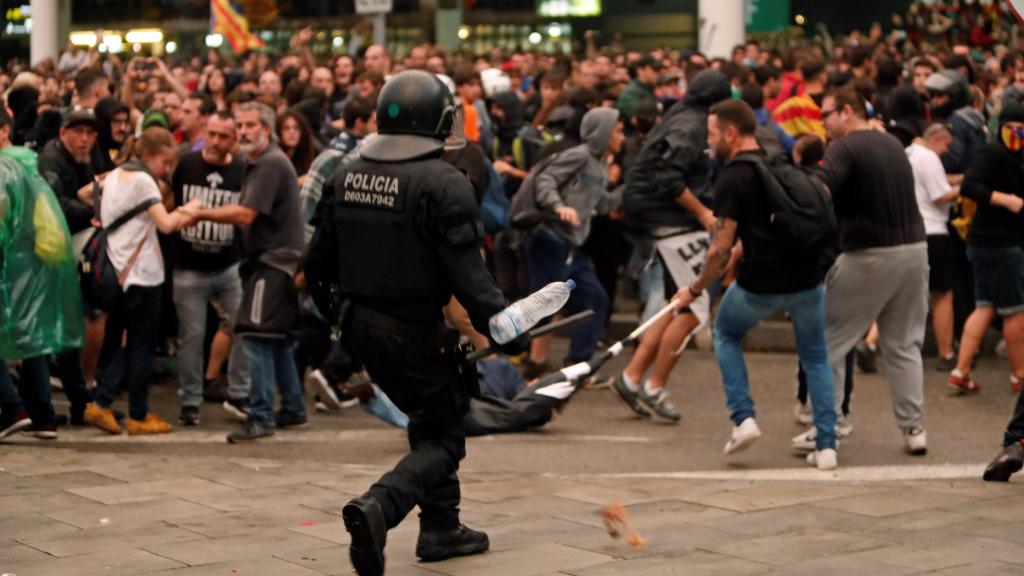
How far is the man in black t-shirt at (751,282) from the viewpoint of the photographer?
28.2 ft

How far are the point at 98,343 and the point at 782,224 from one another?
4.41 m

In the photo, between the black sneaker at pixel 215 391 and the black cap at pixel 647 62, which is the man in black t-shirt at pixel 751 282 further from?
the black cap at pixel 647 62

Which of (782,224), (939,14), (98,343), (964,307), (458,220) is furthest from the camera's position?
(939,14)

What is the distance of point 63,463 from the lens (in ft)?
28.4

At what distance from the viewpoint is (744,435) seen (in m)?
8.66

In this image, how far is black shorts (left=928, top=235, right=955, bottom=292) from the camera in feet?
38.1

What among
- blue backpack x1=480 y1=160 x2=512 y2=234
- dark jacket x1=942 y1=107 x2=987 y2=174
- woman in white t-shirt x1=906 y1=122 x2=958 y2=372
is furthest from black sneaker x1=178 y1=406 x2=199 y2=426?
dark jacket x1=942 y1=107 x2=987 y2=174

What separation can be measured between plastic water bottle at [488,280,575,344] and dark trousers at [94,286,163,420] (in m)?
4.31

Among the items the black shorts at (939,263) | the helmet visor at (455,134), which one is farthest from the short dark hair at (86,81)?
the helmet visor at (455,134)

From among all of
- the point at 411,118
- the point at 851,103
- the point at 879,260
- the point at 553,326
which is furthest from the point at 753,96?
the point at 553,326

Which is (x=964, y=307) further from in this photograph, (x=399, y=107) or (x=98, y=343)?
(x=399, y=107)

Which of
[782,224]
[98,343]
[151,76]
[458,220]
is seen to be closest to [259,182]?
[98,343]

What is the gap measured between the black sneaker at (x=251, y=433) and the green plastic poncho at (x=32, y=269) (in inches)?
40.1

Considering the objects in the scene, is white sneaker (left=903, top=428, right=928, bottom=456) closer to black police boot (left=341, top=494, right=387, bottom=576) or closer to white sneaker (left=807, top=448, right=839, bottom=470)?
white sneaker (left=807, top=448, right=839, bottom=470)
